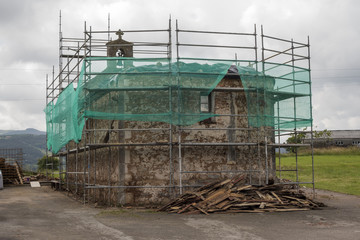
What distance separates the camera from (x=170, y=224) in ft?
38.5

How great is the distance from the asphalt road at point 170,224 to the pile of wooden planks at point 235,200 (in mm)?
506

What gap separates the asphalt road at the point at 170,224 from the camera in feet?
33.6

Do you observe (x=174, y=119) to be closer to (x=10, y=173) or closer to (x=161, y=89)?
(x=161, y=89)

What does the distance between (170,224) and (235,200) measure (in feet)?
9.99

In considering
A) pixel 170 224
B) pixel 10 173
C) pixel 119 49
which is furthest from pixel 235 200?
pixel 10 173

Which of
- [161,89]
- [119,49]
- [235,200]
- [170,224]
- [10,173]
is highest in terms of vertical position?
[119,49]

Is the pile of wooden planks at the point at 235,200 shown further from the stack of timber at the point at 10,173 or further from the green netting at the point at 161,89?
the stack of timber at the point at 10,173

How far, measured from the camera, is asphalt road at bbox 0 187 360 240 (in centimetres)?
1023

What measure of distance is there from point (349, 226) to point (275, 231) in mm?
2276

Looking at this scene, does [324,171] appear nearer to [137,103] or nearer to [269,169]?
[269,169]

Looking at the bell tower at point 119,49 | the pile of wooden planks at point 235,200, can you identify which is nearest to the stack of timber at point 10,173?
the bell tower at point 119,49

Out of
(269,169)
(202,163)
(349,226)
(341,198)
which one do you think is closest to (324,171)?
(341,198)

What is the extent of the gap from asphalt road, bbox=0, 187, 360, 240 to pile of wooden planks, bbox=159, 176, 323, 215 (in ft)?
1.66

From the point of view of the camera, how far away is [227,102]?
1653 centimetres
